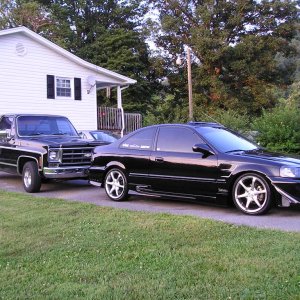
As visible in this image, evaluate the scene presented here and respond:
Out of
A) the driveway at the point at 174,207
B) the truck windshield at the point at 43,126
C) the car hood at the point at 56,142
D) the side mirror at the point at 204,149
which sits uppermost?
the truck windshield at the point at 43,126

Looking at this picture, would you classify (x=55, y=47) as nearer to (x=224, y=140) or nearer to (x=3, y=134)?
(x=3, y=134)

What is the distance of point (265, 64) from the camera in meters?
34.2

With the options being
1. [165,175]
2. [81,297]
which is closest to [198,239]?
[81,297]

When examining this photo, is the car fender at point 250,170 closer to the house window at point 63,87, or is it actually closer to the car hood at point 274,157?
the car hood at point 274,157

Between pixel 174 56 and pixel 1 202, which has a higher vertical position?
pixel 174 56

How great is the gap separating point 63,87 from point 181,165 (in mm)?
15749

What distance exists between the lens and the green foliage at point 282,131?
1612 centimetres

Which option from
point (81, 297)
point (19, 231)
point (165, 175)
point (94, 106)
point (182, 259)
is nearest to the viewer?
point (81, 297)

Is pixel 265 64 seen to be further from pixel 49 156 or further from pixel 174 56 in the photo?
pixel 49 156

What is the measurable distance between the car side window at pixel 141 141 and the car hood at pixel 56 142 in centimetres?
191

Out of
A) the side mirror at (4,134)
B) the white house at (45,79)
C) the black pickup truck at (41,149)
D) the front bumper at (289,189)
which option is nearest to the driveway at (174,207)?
the front bumper at (289,189)

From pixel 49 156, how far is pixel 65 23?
2869cm

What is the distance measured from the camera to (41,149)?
33.8 feet

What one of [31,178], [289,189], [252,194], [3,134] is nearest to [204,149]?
[252,194]
